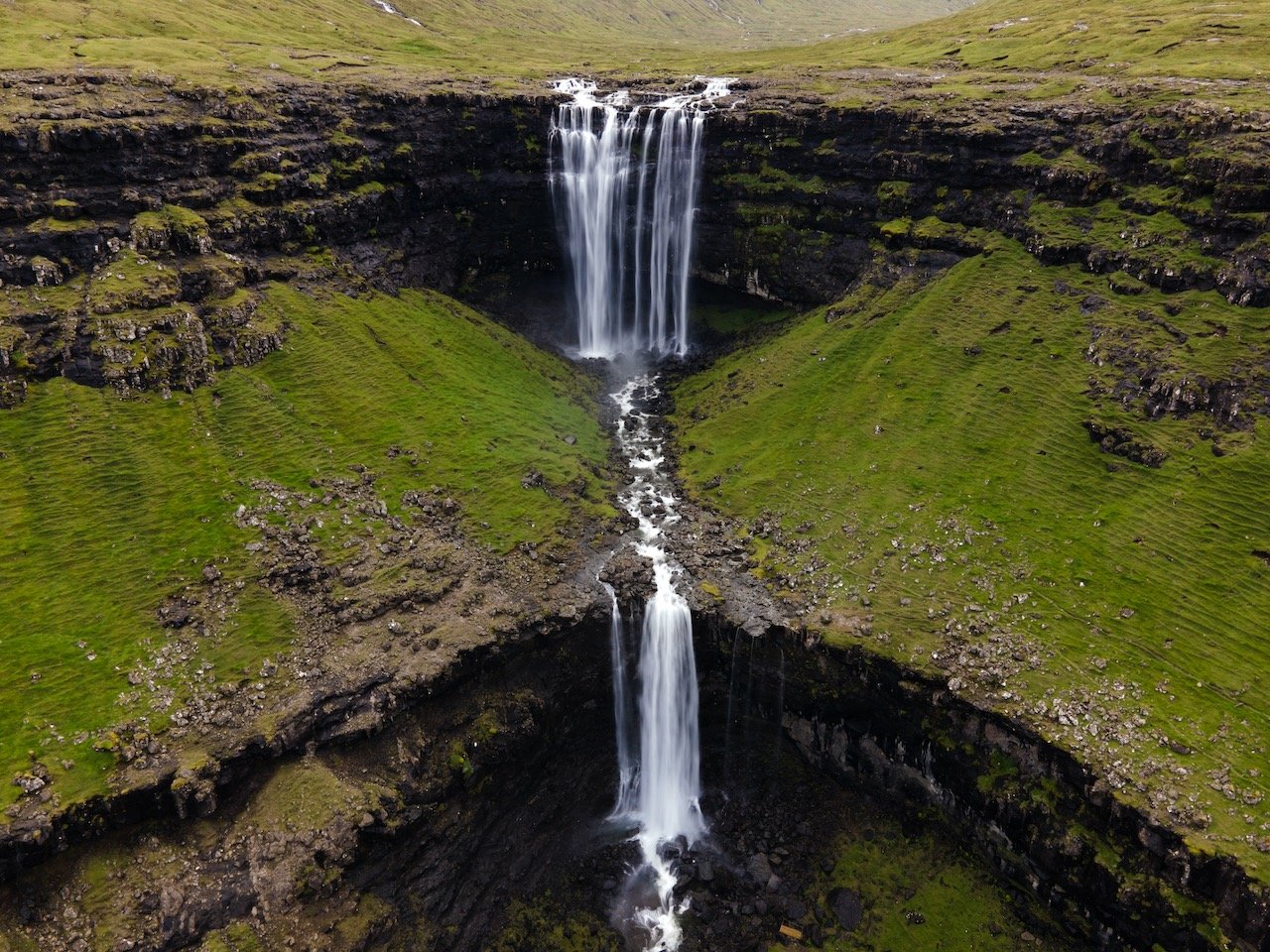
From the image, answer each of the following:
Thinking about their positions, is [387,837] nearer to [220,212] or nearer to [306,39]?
[220,212]

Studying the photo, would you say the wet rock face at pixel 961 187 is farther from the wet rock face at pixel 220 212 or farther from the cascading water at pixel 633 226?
the wet rock face at pixel 220 212

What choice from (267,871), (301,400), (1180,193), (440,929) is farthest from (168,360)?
→ (1180,193)

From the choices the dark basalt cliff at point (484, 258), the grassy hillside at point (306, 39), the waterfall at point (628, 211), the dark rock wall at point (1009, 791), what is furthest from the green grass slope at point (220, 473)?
the grassy hillside at point (306, 39)

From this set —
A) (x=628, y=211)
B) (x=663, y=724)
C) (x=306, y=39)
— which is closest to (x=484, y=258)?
(x=628, y=211)

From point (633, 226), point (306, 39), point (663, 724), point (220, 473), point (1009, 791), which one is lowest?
point (663, 724)

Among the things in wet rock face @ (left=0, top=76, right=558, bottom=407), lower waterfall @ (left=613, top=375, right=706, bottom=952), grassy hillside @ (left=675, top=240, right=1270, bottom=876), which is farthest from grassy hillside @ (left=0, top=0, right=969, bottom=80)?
lower waterfall @ (left=613, top=375, right=706, bottom=952)

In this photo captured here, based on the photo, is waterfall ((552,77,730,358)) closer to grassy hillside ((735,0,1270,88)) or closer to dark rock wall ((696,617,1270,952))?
grassy hillside ((735,0,1270,88))
